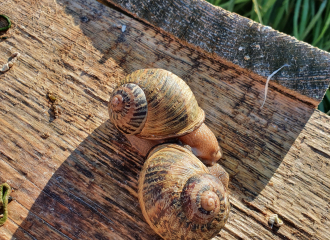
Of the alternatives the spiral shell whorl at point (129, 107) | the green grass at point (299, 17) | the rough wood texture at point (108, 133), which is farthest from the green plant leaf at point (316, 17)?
the spiral shell whorl at point (129, 107)

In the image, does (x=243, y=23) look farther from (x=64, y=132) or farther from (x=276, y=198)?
(x=64, y=132)

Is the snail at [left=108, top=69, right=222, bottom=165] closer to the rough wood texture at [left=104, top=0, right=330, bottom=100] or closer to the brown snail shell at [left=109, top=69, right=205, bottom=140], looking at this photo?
the brown snail shell at [left=109, top=69, right=205, bottom=140]

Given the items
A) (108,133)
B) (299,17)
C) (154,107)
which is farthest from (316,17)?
(108,133)

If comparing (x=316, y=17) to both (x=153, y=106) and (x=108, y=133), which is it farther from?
(x=108, y=133)

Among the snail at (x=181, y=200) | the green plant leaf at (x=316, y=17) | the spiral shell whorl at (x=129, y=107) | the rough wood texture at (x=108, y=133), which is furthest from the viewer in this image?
the green plant leaf at (x=316, y=17)

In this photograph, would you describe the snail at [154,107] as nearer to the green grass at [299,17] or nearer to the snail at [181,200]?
the snail at [181,200]

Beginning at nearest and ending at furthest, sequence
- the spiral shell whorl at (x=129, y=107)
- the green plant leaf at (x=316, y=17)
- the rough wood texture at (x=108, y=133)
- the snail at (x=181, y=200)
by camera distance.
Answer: the snail at (x=181, y=200) < the spiral shell whorl at (x=129, y=107) < the rough wood texture at (x=108, y=133) < the green plant leaf at (x=316, y=17)

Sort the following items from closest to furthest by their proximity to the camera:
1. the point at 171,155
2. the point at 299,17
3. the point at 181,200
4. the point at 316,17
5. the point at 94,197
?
the point at 181,200 → the point at 171,155 → the point at 94,197 → the point at 316,17 → the point at 299,17
